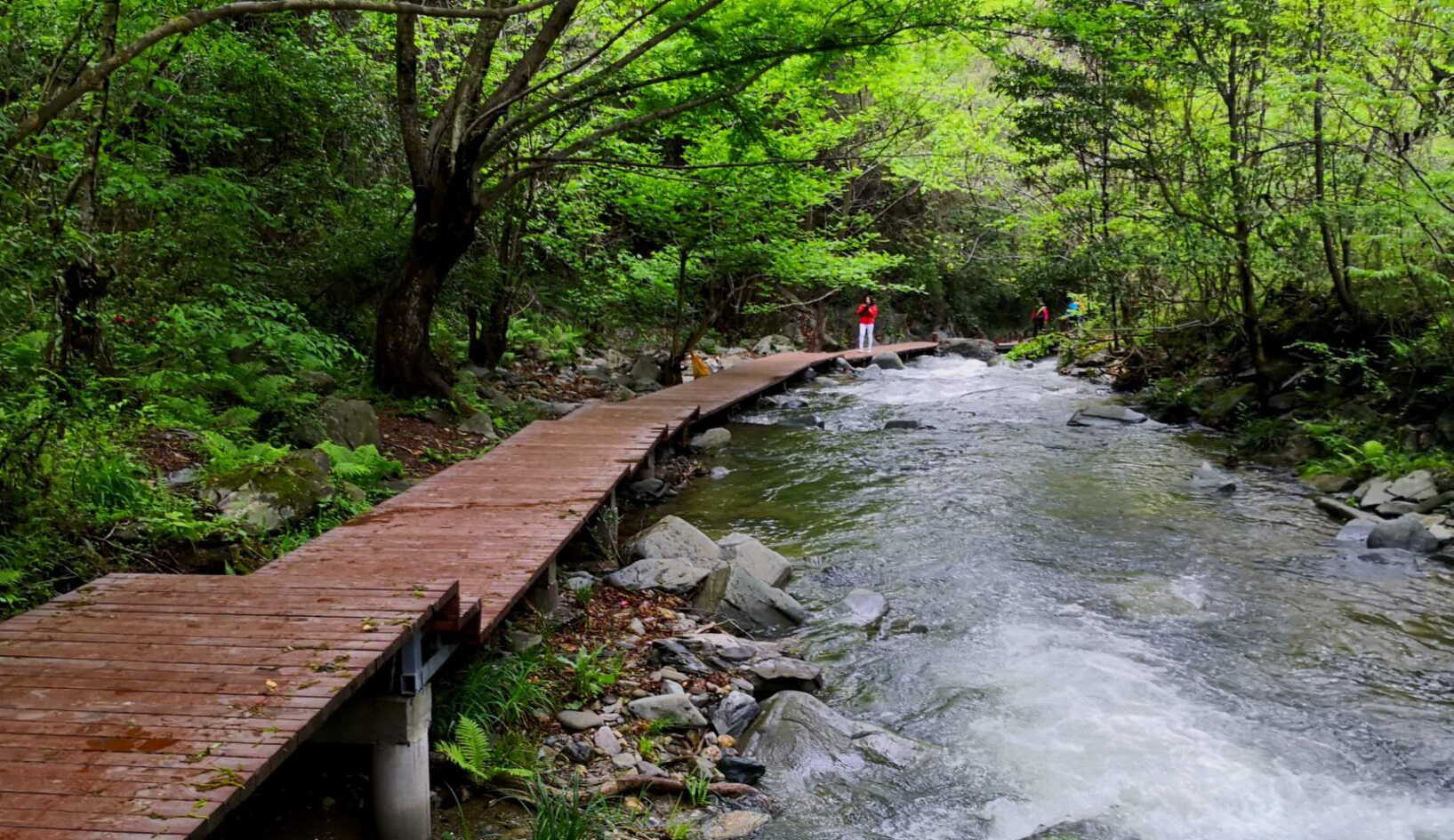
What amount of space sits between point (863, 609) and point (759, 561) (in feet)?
3.09

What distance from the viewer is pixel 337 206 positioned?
10.9 m

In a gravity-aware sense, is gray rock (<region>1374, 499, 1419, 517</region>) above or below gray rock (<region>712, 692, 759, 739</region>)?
above

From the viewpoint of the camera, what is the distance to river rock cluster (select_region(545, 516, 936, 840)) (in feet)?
13.7

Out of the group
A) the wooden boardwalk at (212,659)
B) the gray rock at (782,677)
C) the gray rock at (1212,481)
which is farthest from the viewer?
the gray rock at (1212,481)

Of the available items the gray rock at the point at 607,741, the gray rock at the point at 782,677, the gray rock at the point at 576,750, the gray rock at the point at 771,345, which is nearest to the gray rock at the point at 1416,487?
the gray rock at the point at 782,677

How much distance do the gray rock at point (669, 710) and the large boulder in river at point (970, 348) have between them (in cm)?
2468

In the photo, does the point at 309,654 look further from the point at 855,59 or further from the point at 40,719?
the point at 855,59

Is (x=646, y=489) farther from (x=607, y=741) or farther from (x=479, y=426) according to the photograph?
(x=607, y=741)

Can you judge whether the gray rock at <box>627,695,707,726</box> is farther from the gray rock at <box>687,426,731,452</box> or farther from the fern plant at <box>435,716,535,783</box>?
the gray rock at <box>687,426,731,452</box>

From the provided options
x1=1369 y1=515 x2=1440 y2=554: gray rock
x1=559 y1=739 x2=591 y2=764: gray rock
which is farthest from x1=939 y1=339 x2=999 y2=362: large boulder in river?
x1=559 y1=739 x2=591 y2=764: gray rock

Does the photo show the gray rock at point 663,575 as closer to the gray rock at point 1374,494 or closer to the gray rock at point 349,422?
the gray rock at point 349,422

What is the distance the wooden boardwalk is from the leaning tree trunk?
481cm

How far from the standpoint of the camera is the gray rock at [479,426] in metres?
10.6

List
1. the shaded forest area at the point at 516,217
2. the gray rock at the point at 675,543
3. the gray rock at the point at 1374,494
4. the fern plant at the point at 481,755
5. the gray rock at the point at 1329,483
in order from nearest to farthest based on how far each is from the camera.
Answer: the fern plant at the point at 481,755
the shaded forest area at the point at 516,217
the gray rock at the point at 675,543
the gray rock at the point at 1374,494
the gray rock at the point at 1329,483
